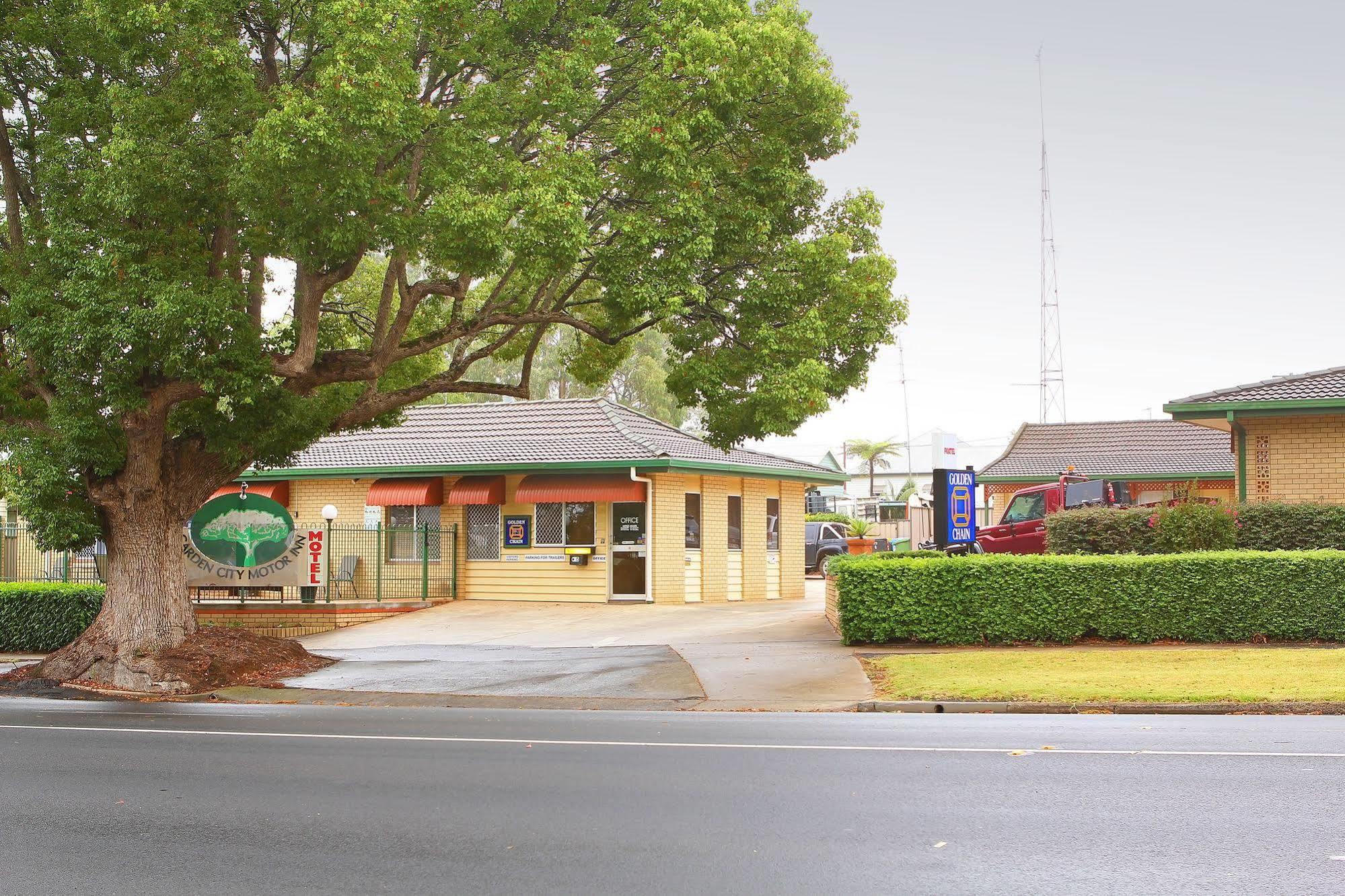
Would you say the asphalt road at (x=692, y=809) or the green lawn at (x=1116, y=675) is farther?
the green lawn at (x=1116, y=675)

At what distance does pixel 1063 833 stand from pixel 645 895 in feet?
8.13

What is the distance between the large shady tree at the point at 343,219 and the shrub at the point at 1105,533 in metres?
4.20

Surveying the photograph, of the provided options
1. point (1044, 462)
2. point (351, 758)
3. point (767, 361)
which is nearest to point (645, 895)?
point (351, 758)

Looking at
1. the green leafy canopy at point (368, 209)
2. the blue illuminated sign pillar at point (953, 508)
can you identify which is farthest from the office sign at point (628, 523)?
the green leafy canopy at point (368, 209)

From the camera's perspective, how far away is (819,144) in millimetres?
17594

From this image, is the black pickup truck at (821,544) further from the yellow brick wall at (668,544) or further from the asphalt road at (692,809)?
the asphalt road at (692,809)

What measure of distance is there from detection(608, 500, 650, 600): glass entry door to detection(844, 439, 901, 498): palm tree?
49.1 m

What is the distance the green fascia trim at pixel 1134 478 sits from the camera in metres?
35.5

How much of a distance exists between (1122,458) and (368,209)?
2952 centimetres

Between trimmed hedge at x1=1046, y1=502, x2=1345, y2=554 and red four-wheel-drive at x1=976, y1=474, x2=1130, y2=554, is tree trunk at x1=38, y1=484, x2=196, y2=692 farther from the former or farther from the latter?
red four-wheel-drive at x1=976, y1=474, x2=1130, y2=554

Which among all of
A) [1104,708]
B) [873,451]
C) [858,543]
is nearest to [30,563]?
[858,543]

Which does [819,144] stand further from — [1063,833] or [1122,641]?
[1063,833]

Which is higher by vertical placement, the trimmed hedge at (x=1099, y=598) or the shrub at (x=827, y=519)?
the shrub at (x=827, y=519)

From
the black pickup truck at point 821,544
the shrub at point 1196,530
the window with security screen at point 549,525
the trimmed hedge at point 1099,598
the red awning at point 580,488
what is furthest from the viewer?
the black pickup truck at point 821,544
